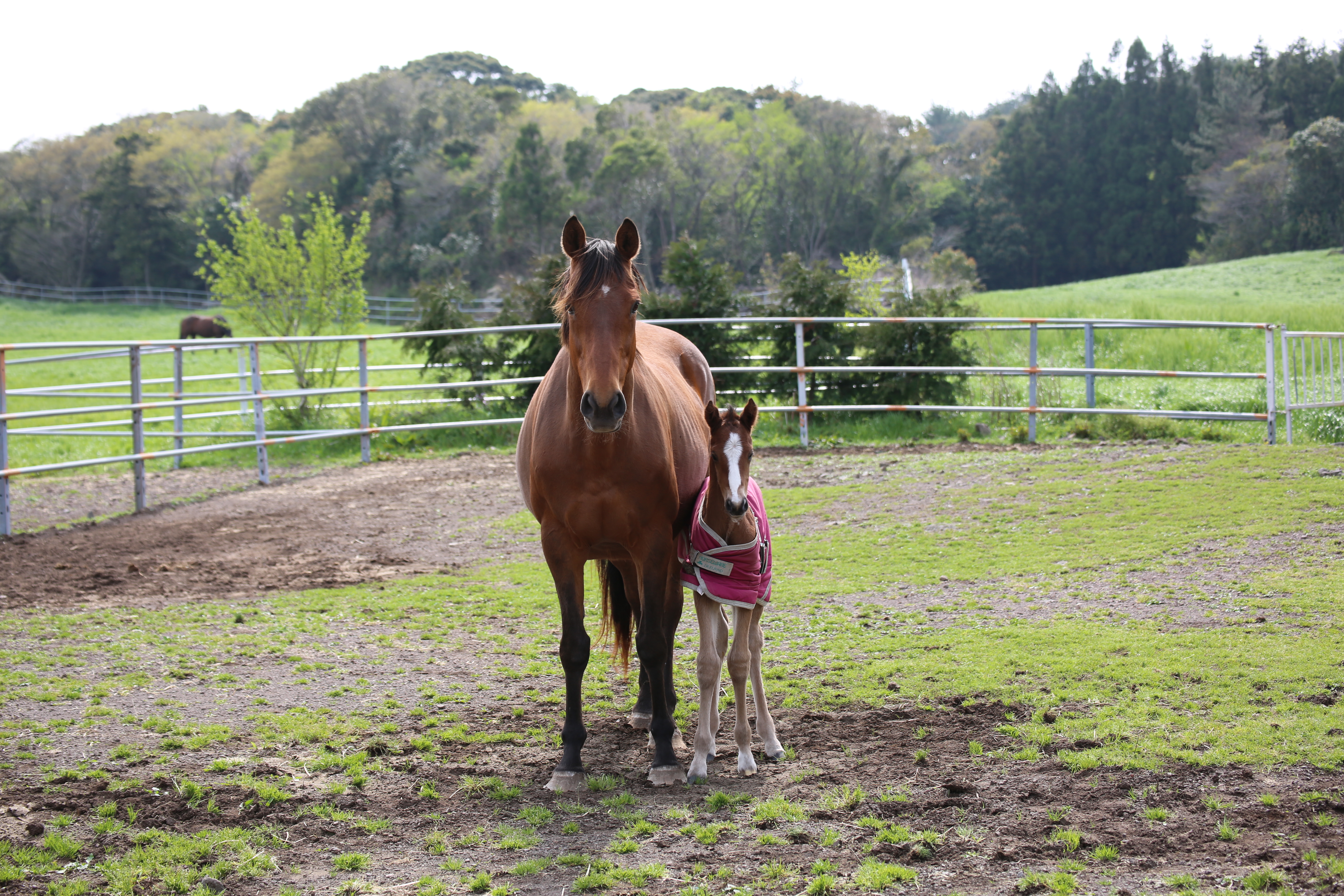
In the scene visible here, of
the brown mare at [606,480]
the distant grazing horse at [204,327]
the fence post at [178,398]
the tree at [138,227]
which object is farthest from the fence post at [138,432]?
the tree at [138,227]

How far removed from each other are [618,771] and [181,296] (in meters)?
57.3

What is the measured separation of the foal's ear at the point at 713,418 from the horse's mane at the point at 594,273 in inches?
22.6

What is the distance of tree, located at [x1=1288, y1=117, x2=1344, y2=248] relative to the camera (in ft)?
129

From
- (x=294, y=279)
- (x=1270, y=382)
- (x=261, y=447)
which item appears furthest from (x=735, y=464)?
(x=294, y=279)

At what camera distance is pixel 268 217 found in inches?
2176

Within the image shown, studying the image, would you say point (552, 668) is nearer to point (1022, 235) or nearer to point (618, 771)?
point (618, 771)

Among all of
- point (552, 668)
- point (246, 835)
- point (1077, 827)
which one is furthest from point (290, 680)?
point (1077, 827)

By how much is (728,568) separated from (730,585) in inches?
2.8

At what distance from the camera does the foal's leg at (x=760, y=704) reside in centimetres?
396

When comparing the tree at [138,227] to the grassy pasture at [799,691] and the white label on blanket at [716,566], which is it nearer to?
the grassy pasture at [799,691]

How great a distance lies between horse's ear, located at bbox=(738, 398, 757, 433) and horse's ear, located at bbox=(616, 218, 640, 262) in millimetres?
752

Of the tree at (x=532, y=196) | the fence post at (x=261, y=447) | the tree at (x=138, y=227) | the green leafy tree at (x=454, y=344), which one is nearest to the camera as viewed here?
the fence post at (x=261, y=447)

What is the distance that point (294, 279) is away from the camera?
55.5 feet

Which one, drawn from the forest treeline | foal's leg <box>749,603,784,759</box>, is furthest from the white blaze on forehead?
the forest treeline
